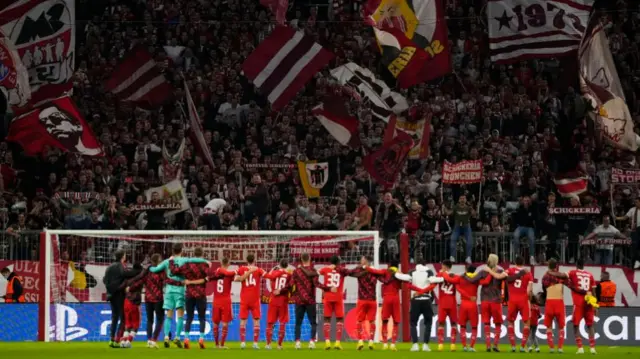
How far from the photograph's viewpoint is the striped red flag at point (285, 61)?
136 feet

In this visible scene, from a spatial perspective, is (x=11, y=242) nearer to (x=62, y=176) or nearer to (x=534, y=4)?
(x=62, y=176)

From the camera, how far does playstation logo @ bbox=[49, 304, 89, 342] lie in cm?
3712

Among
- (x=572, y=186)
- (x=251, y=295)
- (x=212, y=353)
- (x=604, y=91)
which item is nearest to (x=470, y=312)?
(x=251, y=295)

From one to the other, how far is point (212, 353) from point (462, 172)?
10055 millimetres

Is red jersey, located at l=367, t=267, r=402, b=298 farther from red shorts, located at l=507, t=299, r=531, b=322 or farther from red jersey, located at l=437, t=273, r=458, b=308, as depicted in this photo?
red shorts, located at l=507, t=299, r=531, b=322

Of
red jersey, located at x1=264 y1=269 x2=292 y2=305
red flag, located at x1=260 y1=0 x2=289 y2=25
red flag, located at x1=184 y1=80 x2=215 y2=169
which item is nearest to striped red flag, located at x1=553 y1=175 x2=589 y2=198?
red flag, located at x1=260 y1=0 x2=289 y2=25

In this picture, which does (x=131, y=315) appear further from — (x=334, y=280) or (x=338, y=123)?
(x=338, y=123)

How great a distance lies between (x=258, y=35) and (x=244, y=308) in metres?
14.8

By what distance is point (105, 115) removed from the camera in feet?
145

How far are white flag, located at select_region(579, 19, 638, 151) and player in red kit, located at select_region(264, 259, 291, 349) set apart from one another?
10228mm

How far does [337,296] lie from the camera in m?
33.8

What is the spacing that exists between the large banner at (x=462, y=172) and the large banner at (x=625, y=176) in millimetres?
3224

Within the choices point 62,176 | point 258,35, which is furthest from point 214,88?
point 62,176

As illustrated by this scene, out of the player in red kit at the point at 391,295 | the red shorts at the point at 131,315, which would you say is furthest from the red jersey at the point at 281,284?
the red shorts at the point at 131,315
